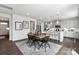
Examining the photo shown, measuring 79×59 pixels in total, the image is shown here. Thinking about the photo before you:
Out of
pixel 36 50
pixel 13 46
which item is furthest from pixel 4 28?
pixel 36 50

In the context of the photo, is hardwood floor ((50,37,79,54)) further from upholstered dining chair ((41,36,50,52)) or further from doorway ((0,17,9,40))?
doorway ((0,17,9,40))

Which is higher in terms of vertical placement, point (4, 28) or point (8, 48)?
point (4, 28)

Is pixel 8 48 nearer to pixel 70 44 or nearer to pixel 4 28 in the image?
pixel 4 28

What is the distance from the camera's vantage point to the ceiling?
185 centimetres

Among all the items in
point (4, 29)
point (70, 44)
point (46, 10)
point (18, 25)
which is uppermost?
point (46, 10)

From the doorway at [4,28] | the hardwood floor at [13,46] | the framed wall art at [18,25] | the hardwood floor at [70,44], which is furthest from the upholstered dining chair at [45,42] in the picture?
the doorway at [4,28]

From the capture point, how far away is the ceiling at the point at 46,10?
1.85 m

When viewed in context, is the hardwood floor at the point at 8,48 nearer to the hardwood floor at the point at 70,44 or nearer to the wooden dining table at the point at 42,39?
the wooden dining table at the point at 42,39

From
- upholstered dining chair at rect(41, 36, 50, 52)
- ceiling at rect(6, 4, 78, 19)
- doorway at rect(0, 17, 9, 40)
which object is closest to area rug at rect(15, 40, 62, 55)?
upholstered dining chair at rect(41, 36, 50, 52)

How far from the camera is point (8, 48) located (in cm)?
194

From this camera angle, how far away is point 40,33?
195 centimetres

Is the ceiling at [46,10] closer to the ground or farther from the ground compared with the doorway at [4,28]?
farther from the ground

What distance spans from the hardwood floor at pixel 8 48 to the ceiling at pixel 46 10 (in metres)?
0.84

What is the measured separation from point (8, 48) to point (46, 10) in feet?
4.65
